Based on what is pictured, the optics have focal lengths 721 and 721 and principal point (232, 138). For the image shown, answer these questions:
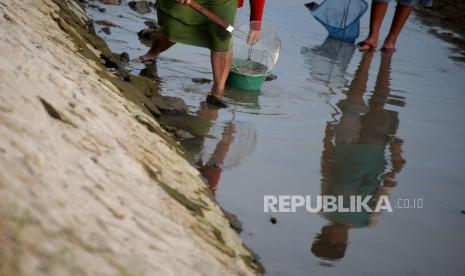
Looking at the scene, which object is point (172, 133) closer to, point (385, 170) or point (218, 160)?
point (218, 160)

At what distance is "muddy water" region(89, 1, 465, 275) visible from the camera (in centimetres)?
377

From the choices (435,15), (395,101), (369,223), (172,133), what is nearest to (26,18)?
(172,133)

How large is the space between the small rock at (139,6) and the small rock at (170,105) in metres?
3.88

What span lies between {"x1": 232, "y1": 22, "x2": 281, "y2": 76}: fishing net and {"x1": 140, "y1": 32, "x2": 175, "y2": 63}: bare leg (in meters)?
0.67

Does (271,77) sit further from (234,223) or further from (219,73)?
(234,223)

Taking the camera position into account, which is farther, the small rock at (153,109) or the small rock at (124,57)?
the small rock at (124,57)

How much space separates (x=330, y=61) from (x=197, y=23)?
3.00 metres

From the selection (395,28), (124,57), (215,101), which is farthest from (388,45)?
(215,101)

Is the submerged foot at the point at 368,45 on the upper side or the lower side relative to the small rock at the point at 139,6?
lower

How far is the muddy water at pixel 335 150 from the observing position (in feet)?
12.4

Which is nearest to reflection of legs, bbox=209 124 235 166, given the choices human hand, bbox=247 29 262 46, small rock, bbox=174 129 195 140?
small rock, bbox=174 129 195 140

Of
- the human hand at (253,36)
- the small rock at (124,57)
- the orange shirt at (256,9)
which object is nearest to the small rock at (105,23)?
the small rock at (124,57)

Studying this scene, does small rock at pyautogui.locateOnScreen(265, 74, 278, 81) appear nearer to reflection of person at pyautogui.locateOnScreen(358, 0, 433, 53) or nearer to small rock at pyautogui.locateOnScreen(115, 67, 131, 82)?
small rock at pyautogui.locateOnScreen(115, 67, 131, 82)

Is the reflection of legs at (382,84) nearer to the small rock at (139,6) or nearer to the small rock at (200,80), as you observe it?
the small rock at (200,80)
